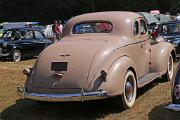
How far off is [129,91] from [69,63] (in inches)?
50.8

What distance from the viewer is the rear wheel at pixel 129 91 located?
796 cm

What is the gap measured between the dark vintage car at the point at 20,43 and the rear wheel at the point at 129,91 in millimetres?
11146

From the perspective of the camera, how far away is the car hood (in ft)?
25.0

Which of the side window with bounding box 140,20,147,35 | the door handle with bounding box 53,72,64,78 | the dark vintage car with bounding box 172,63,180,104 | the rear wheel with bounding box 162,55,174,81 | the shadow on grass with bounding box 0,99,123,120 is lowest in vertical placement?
the shadow on grass with bounding box 0,99,123,120

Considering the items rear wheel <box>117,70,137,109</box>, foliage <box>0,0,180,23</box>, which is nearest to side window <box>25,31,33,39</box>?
rear wheel <box>117,70,137,109</box>

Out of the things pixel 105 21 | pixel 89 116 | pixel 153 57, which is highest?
pixel 105 21

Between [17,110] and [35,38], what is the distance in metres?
11.4

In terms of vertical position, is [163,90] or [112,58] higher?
[112,58]

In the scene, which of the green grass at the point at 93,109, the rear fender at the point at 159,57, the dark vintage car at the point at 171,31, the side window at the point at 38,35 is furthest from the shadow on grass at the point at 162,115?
the side window at the point at 38,35

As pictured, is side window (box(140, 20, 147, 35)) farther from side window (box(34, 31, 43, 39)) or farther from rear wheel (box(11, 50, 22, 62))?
side window (box(34, 31, 43, 39))

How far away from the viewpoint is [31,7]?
70500 millimetres

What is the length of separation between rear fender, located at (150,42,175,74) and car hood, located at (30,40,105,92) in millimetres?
2134

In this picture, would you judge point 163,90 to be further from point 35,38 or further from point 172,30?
point 35,38

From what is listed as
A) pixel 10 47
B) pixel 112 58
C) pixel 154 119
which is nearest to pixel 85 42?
pixel 112 58
